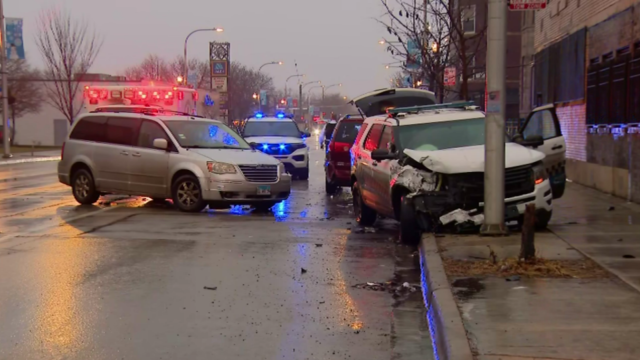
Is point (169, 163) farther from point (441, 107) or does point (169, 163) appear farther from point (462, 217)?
point (462, 217)

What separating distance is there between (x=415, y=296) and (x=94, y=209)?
8824 mm

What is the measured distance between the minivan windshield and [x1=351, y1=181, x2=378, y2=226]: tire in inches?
65.4

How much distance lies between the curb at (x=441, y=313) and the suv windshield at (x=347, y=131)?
A: 30.6ft

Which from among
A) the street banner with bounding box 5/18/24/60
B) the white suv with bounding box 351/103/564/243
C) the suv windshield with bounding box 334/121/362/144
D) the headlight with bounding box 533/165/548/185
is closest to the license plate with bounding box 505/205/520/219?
the white suv with bounding box 351/103/564/243

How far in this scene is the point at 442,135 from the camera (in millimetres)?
11039

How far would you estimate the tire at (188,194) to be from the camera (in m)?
13.6

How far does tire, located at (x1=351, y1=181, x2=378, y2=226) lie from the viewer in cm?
A: 1227

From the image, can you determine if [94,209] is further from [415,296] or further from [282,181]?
[415,296]

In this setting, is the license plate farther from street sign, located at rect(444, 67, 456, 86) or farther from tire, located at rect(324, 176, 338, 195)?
street sign, located at rect(444, 67, 456, 86)

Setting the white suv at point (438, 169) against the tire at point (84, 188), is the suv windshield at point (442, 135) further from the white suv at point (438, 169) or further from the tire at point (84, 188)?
the tire at point (84, 188)

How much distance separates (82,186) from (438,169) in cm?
854

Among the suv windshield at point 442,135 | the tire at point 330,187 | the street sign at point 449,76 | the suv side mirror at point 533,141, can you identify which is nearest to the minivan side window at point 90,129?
the tire at point 330,187

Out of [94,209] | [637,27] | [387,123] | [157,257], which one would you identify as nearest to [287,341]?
[157,257]

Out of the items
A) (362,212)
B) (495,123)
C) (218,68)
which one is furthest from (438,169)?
(218,68)
